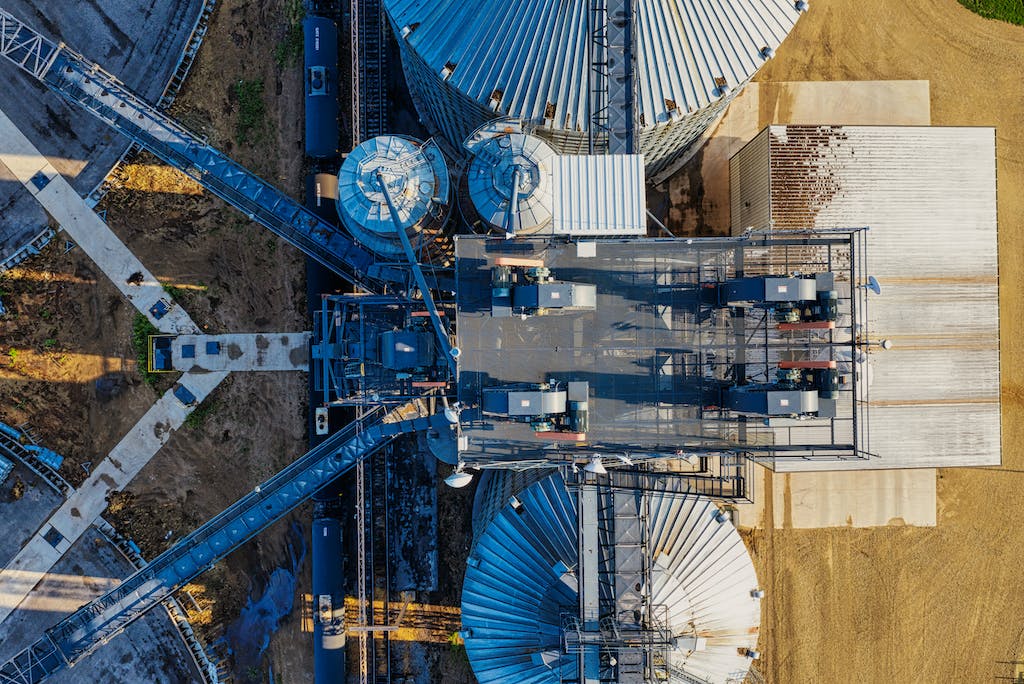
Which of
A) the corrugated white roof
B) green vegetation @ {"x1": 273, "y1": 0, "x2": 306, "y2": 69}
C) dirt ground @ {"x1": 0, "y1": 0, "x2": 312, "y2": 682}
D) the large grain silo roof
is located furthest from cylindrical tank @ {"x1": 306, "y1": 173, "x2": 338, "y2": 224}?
the corrugated white roof

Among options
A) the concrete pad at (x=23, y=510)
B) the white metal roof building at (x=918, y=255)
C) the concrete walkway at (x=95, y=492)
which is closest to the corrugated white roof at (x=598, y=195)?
the white metal roof building at (x=918, y=255)

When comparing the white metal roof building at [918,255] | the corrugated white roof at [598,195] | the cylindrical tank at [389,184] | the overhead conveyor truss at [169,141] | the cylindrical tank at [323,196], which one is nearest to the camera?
the corrugated white roof at [598,195]

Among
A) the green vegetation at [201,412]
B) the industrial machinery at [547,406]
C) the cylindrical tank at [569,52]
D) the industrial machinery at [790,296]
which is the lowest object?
the green vegetation at [201,412]

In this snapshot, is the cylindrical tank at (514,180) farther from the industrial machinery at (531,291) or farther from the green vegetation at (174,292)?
the green vegetation at (174,292)

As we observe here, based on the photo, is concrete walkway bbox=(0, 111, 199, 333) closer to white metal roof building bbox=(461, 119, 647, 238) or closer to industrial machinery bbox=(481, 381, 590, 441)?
white metal roof building bbox=(461, 119, 647, 238)

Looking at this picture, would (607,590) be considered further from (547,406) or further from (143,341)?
(143,341)
